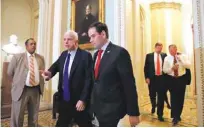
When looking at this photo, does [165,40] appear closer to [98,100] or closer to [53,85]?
[53,85]

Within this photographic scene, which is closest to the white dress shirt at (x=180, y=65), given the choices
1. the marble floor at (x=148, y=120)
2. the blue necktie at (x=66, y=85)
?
the marble floor at (x=148, y=120)

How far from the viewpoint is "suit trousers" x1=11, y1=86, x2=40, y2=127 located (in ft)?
10.6

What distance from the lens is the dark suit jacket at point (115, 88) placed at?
168 cm

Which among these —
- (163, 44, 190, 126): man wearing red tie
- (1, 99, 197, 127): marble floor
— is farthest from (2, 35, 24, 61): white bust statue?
(163, 44, 190, 126): man wearing red tie

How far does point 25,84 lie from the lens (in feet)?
10.6

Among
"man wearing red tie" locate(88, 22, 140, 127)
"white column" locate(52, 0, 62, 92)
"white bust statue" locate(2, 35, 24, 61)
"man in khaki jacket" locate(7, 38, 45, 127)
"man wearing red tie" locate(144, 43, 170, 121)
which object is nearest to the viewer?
"man wearing red tie" locate(88, 22, 140, 127)

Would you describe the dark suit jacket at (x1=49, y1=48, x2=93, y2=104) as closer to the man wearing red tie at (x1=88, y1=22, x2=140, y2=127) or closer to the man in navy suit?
the man in navy suit

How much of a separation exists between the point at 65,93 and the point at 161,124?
7.88ft

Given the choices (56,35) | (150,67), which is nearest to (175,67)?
(150,67)

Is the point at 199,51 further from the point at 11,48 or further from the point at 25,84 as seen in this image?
the point at 11,48

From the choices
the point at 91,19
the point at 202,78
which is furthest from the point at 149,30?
the point at 202,78

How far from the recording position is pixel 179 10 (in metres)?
8.20

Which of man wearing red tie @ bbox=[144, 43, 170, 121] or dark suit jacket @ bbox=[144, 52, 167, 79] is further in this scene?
dark suit jacket @ bbox=[144, 52, 167, 79]

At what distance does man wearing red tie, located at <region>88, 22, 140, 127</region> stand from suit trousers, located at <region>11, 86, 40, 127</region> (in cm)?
187
